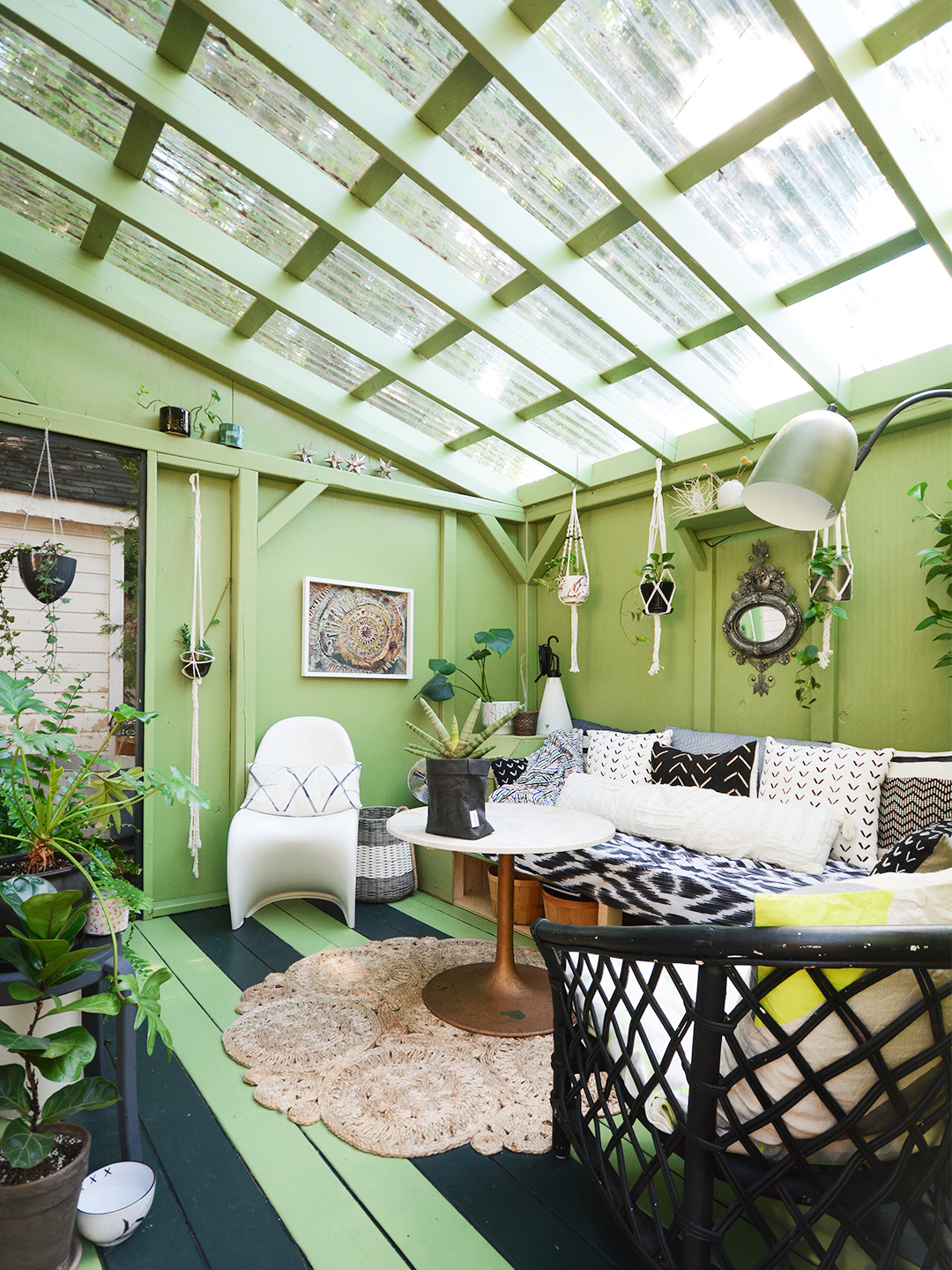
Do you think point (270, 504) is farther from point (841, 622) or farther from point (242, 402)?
point (841, 622)

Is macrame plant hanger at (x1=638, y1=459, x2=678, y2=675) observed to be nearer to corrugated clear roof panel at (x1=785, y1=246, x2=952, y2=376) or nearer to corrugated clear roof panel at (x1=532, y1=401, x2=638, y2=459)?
corrugated clear roof panel at (x1=532, y1=401, x2=638, y2=459)

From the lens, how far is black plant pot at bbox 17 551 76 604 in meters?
2.91

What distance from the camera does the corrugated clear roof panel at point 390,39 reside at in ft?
6.81

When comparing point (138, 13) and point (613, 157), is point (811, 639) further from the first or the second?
point (138, 13)

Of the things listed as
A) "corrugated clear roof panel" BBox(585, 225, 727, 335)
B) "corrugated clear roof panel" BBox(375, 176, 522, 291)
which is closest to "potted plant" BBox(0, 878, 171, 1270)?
"corrugated clear roof panel" BBox(375, 176, 522, 291)

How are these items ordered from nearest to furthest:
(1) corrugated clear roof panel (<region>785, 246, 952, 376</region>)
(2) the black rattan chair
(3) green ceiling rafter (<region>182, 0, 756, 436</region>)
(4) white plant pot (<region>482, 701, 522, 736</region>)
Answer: (2) the black rattan chair < (3) green ceiling rafter (<region>182, 0, 756, 436</region>) < (1) corrugated clear roof panel (<region>785, 246, 952, 376</region>) < (4) white plant pot (<region>482, 701, 522, 736</region>)

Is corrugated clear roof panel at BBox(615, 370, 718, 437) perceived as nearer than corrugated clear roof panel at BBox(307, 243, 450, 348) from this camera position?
No

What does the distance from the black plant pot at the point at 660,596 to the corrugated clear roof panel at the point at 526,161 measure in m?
1.71

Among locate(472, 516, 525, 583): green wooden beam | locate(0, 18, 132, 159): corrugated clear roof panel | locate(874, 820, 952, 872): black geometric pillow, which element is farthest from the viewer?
locate(472, 516, 525, 583): green wooden beam

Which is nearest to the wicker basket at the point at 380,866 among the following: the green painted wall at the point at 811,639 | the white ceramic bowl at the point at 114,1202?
the green painted wall at the point at 811,639

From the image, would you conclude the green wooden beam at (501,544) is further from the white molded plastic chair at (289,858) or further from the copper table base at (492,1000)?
the copper table base at (492,1000)

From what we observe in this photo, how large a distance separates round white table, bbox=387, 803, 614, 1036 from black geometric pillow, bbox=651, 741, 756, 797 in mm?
728

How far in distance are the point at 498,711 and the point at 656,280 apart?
253 cm

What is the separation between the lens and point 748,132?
2086mm
